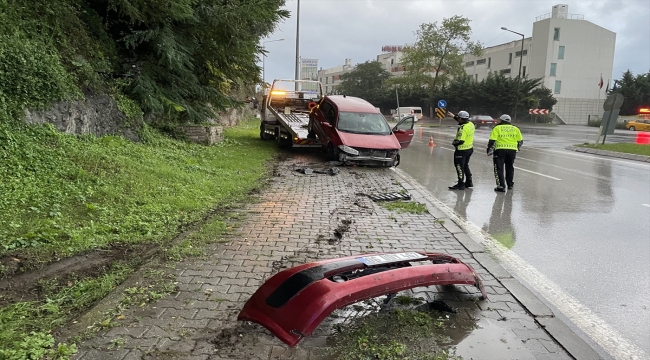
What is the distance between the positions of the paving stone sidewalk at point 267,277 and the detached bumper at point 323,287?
162mm

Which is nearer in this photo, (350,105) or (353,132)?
(353,132)

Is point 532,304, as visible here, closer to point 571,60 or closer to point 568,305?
point 568,305

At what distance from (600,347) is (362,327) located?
5.90 ft

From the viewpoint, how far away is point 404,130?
640 inches

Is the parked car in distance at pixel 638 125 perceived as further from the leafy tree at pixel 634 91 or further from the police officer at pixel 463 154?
the police officer at pixel 463 154

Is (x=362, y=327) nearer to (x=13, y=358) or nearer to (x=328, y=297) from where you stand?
(x=328, y=297)

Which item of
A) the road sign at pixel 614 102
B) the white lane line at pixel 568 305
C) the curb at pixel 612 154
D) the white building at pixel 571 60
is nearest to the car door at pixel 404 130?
the curb at pixel 612 154

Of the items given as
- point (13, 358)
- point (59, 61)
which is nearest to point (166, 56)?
point (59, 61)

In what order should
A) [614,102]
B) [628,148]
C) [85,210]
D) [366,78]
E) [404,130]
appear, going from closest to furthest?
1. [85,210]
2. [404,130]
3. [628,148]
4. [614,102]
5. [366,78]

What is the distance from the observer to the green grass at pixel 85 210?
3.37 m

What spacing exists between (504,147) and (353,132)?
4.57m

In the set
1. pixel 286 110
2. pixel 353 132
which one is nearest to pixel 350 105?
pixel 353 132

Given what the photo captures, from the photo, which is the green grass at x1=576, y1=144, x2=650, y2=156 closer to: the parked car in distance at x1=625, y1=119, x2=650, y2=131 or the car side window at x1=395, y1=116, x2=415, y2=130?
the car side window at x1=395, y1=116, x2=415, y2=130

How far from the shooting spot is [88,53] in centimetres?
1007
